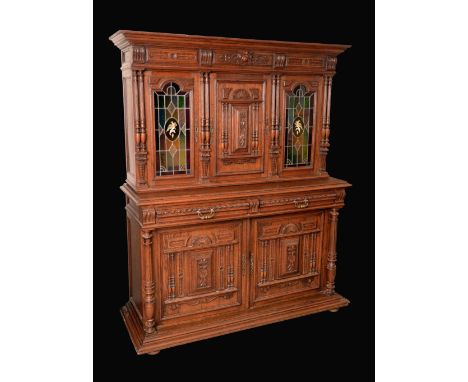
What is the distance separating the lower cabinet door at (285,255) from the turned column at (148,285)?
2.90 ft

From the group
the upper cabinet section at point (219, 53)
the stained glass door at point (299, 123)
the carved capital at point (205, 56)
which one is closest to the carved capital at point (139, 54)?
the upper cabinet section at point (219, 53)

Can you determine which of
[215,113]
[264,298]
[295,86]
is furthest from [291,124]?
[264,298]

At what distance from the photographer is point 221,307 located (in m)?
3.82

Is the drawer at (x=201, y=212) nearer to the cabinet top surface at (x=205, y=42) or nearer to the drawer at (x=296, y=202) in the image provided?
the drawer at (x=296, y=202)

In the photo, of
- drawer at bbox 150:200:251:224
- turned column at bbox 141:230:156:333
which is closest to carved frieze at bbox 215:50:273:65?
drawer at bbox 150:200:251:224

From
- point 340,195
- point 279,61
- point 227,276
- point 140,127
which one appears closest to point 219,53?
point 279,61

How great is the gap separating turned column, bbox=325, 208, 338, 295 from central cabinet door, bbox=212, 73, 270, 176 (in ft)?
2.90

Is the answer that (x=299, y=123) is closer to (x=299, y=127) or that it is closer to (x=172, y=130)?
(x=299, y=127)

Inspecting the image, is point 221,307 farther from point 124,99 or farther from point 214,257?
point 124,99

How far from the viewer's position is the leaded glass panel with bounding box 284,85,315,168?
3.85 meters

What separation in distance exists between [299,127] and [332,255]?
124 centimetres

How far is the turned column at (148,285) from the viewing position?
11.2 ft

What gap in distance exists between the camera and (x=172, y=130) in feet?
11.4

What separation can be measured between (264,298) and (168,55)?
2206 mm
